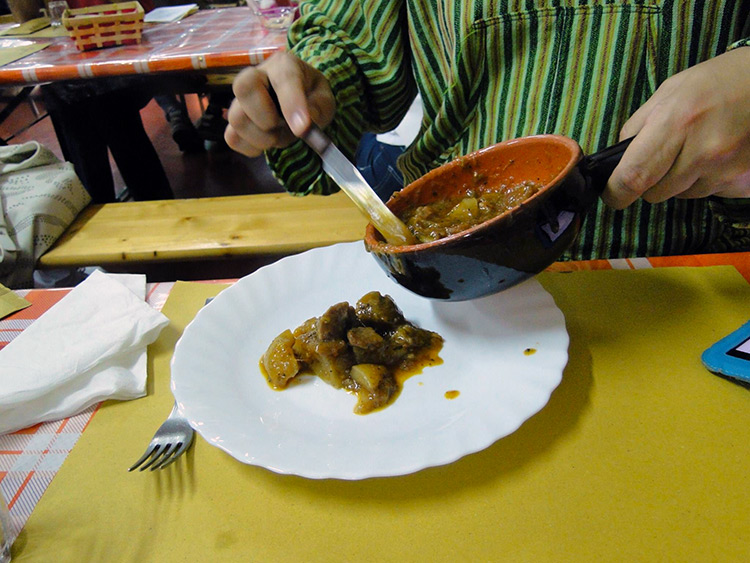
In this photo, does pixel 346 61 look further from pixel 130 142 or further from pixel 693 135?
pixel 130 142

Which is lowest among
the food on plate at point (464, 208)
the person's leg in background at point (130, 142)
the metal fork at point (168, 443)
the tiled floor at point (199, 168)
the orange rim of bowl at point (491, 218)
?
the tiled floor at point (199, 168)

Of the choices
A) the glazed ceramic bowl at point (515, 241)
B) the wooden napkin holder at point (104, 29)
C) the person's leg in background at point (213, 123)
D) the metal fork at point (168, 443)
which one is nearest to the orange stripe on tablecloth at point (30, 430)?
the metal fork at point (168, 443)

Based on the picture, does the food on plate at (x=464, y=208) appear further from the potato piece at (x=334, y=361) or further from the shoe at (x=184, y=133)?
the shoe at (x=184, y=133)

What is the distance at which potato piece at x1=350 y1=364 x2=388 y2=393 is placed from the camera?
2.52 ft

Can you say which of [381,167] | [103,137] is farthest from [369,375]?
[103,137]

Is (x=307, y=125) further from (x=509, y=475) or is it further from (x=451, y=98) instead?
(x=509, y=475)

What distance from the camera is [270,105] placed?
1011 millimetres

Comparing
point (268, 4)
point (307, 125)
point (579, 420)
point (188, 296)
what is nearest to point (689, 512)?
point (579, 420)

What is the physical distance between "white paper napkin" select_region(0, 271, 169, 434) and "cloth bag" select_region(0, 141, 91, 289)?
825 mm

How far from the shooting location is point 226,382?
81cm

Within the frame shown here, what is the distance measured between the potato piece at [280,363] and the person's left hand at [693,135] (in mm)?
538

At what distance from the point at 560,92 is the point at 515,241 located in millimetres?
564

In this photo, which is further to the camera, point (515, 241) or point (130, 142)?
point (130, 142)

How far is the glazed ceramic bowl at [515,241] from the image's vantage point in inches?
27.5
